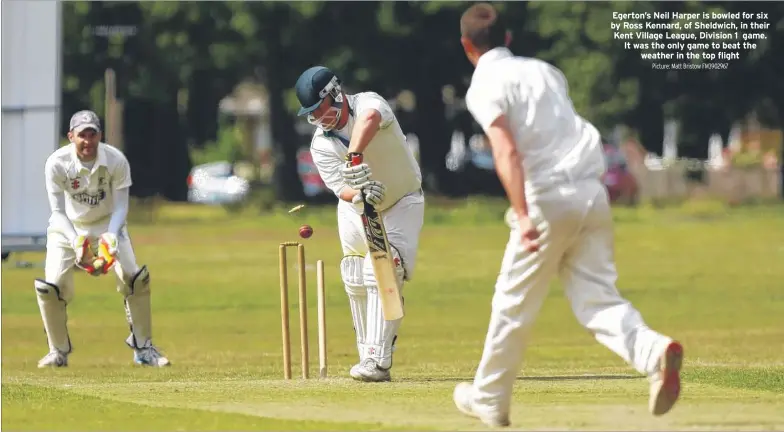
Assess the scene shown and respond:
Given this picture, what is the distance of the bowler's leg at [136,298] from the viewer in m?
12.9

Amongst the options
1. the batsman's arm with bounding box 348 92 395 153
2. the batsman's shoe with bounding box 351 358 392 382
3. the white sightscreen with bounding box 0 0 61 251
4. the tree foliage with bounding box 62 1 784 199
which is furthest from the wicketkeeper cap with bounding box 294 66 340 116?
the tree foliage with bounding box 62 1 784 199

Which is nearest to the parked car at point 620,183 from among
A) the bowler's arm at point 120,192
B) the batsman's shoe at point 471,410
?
the bowler's arm at point 120,192

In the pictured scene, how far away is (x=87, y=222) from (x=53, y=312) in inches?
30.5

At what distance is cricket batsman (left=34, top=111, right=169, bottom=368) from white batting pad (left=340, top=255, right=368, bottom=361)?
2492 mm

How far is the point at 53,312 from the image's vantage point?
1308cm

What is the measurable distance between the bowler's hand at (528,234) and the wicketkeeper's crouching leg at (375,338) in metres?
2.75

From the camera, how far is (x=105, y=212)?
12875mm

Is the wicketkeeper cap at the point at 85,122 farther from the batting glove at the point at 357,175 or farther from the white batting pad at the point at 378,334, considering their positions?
the batting glove at the point at 357,175

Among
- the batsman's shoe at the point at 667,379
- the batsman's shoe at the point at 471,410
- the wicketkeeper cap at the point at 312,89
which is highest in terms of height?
the wicketkeeper cap at the point at 312,89

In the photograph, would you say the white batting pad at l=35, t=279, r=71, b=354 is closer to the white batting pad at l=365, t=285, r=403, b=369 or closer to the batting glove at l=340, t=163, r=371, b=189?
the white batting pad at l=365, t=285, r=403, b=369

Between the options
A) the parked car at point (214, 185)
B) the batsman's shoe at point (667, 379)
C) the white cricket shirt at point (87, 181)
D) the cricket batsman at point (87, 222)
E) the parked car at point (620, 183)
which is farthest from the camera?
the parked car at point (214, 185)

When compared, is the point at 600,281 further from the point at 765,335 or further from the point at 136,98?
the point at 136,98

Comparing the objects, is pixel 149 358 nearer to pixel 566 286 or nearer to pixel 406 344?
pixel 406 344

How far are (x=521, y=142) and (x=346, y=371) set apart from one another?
16.3ft
